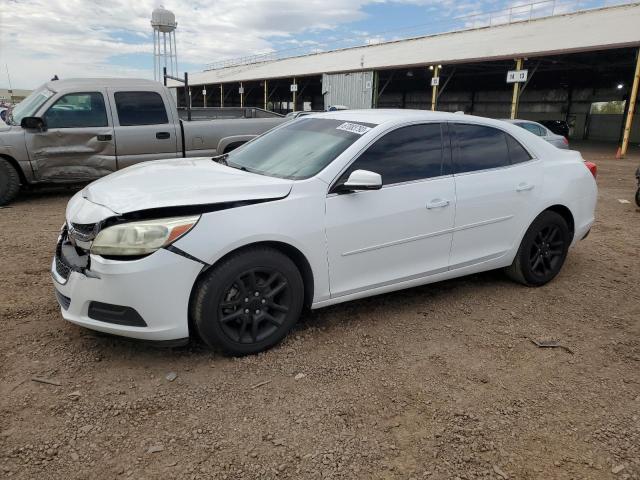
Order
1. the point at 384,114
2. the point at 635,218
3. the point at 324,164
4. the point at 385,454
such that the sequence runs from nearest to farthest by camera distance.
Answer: the point at 385,454
the point at 324,164
the point at 384,114
the point at 635,218

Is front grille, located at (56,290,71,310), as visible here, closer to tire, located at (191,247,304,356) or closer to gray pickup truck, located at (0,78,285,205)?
tire, located at (191,247,304,356)

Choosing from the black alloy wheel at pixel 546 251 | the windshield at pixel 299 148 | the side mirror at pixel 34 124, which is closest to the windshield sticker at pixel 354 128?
the windshield at pixel 299 148

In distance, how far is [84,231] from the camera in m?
2.98

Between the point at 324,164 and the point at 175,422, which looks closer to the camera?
the point at 175,422

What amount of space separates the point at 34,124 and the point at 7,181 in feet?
3.28

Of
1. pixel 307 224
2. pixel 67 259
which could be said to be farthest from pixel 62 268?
pixel 307 224

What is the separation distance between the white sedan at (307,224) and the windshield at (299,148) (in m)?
0.02

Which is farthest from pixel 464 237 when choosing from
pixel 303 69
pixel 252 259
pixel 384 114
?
pixel 303 69

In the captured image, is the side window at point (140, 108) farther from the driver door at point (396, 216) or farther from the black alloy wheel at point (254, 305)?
the black alloy wheel at point (254, 305)

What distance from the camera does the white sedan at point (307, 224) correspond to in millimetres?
2828

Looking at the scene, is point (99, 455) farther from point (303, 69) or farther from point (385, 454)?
point (303, 69)

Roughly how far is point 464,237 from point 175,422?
2602 millimetres

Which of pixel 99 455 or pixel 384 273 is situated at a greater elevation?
pixel 384 273

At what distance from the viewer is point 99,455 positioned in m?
2.29
